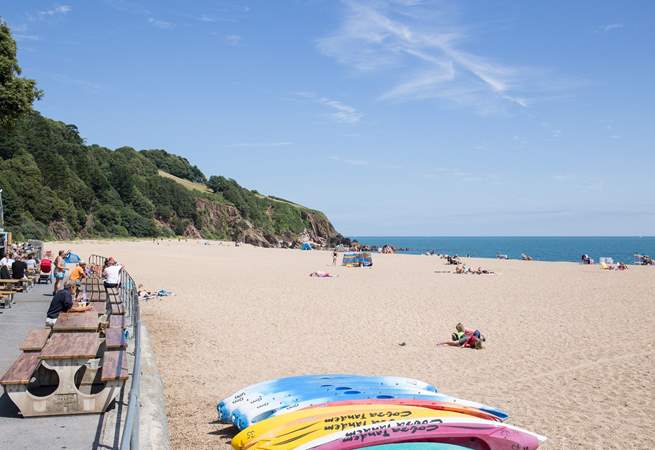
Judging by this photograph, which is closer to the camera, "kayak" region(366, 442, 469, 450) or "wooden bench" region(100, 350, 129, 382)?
"kayak" region(366, 442, 469, 450)

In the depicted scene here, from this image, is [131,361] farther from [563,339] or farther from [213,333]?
[563,339]

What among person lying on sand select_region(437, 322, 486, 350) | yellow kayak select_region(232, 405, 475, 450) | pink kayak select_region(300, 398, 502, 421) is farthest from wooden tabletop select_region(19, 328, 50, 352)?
person lying on sand select_region(437, 322, 486, 350)

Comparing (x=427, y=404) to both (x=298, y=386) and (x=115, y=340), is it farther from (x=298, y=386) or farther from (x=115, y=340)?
(x=115, y=340)

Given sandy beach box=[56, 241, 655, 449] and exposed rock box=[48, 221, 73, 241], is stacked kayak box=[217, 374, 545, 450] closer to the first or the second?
sandy beach box=[56, 241, 655, 449]

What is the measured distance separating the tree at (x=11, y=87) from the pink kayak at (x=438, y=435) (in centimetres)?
1496

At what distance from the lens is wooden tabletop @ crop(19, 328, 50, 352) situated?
670 centimetres

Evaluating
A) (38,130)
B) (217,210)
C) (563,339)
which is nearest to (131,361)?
(563,339)

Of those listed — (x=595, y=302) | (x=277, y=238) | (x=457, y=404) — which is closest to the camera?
(x=457, y=404)

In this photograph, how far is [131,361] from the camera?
855cm

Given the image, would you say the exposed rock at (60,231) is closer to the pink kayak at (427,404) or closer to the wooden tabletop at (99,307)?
the wooden tabletop at (99,307)

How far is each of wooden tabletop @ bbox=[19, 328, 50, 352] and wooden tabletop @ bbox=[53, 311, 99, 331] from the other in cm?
30

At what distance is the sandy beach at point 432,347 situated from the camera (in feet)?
26.8

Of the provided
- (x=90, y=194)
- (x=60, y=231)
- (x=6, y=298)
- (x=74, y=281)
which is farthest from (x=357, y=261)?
(x=90, y=194)

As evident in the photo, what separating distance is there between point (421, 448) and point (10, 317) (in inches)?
383
